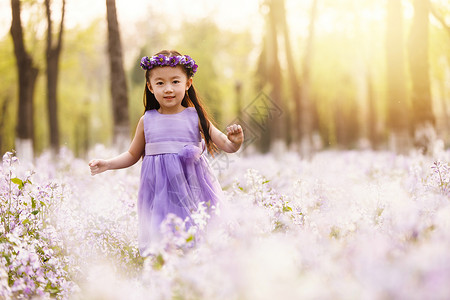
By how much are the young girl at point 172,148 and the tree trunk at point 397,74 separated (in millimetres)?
7585

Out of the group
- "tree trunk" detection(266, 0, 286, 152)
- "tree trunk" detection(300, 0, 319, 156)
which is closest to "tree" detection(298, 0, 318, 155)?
"tree trunk" detection(300, 0, 319, 156)

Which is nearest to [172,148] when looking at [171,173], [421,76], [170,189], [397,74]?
[171,173]

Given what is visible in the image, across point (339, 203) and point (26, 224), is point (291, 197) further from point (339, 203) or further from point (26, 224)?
point (26, 224)

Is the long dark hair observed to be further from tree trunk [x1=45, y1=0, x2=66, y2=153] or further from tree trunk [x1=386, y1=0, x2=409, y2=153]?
tree trunk [x1=45, y1=0, x2=66, y2=153]

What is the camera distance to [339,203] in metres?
4.53

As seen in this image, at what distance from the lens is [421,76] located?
10.4 m

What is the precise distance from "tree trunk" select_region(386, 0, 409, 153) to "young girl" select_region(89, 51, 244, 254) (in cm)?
758

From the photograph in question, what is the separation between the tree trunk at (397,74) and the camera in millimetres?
10578

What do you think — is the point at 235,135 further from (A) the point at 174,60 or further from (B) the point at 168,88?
(A) the point at 174,60

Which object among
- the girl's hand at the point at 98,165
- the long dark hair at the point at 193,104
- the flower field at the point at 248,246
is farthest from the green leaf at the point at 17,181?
the long dark hair at the point at 193,104

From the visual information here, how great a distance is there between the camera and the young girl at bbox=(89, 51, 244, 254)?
3.76 metres

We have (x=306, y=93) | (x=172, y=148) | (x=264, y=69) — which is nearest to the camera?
(x=172, y=148)

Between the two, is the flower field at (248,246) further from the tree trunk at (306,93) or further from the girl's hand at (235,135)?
the tree trunk at (306,93)

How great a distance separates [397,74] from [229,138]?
8.01m
